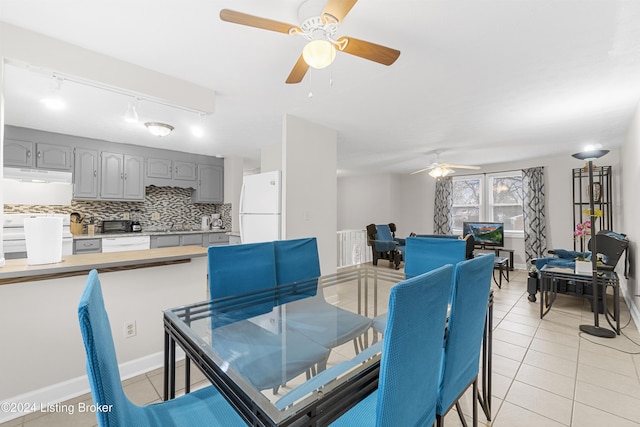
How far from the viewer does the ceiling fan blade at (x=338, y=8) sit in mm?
1237

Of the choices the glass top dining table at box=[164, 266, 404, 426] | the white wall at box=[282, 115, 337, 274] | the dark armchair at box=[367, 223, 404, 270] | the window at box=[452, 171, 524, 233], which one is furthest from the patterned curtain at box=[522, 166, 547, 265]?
the glass top dining table at box=[164, 266, 404, 426]

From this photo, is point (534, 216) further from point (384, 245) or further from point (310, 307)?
point (310, 307)

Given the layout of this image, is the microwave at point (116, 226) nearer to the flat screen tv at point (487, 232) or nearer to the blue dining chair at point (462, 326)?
the blue dining chair at point (462, 326)

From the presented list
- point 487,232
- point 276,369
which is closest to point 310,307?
point 276,369

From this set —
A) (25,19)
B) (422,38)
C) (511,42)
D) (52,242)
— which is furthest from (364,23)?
(52,242)

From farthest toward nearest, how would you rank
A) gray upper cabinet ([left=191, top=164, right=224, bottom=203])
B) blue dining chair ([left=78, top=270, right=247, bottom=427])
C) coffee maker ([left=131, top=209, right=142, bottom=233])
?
gray upper cabinet ([left=191, top=164, right=224, bottom=203])
coffee maker ([left=131, top=209, right=142, bottom=233])
blue dining chair ([left=78, top=270, right=247, bottom=427])

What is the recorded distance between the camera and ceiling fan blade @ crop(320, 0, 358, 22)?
4.06ft

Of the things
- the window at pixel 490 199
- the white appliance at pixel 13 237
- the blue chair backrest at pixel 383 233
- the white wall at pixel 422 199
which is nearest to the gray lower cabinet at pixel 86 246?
the white appliance at pixel 13 237

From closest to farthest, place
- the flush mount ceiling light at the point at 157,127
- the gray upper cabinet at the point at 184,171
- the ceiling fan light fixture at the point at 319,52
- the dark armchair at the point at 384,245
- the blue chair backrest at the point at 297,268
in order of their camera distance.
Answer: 1. the ceiling fan light fixture at the point at 319,52
2. the blue chair backrest at the point at 297,268
3. the flush mount ceiling light at the point at 157,127
4. the gray upper cabinet at the point at 184,171
5. the dark armchair at the point at 384,245

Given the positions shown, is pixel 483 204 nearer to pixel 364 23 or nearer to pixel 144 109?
pixel 364 23

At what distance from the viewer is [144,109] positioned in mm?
3059

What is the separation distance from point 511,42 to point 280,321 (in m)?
2.37

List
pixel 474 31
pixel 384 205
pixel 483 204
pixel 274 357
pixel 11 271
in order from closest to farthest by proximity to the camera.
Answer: pixel 274 357
pixel 11 271
pixel 474 31
pixel 483 204
pixel 384 205

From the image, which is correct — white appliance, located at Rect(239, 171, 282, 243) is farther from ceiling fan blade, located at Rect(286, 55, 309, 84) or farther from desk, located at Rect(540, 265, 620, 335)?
desk, located at Rect(540, 265, 620, 335)
